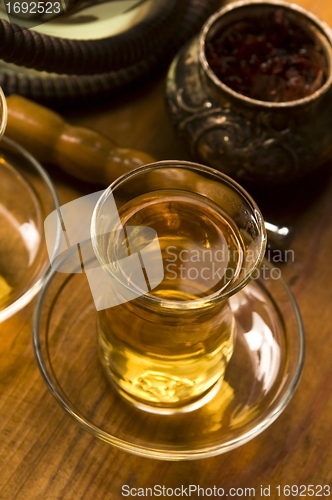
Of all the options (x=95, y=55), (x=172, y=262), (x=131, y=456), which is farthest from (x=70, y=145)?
(x=131, y=456)

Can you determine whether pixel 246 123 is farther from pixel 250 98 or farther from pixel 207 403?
pixel 207 403

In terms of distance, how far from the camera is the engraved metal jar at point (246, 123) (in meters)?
0.52

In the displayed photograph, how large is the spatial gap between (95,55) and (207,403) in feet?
1.12

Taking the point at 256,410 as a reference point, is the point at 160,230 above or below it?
above

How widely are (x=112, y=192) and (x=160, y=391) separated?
17 cm

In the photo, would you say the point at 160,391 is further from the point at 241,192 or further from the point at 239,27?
the point at 239,27

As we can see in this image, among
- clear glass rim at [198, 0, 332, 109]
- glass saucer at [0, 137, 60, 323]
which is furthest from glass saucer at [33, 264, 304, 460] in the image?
clear glass rim at [198, 0, 332, 109]

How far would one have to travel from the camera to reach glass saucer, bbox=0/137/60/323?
1.61ft

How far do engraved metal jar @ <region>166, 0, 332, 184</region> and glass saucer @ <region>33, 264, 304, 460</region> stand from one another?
11 cm

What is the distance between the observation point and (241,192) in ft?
1.22

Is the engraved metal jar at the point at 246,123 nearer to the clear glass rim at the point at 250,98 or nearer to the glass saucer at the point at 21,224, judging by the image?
the clear glass rim at the point at 250,98

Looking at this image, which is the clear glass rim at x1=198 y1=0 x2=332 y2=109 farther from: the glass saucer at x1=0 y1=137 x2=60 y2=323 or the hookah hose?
the glass saucer at x1=0 y1=137 x2=60 y2=323

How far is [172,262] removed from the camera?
409 mm

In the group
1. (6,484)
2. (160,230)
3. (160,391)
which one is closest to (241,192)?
(160,230)
